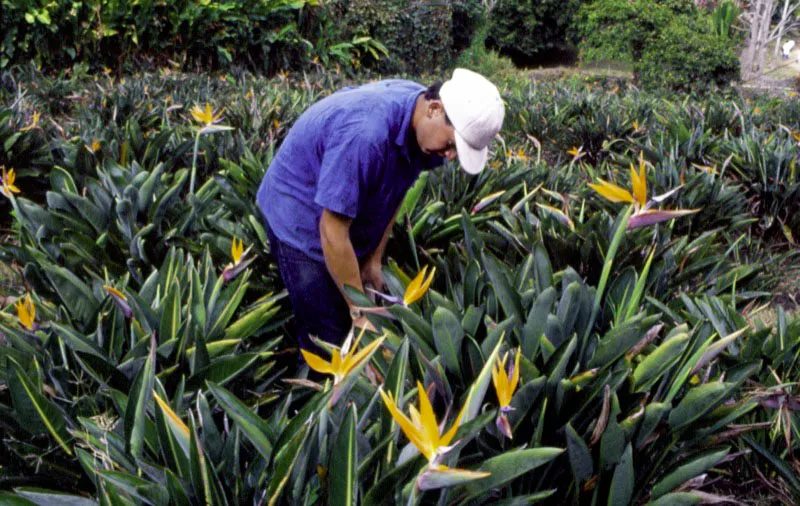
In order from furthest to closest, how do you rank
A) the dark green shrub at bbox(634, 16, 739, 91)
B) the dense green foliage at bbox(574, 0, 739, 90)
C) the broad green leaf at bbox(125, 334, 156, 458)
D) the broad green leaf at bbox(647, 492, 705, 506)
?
1. the dense green foliage at bbox(574, 0, 739, 90)
2. the dark green shrub at bbox(634, 16, 739, 91)
3. the broad green leaf at bbox(647, 492, 705, 506)
4. the broad green leaf at bbox(125, 334, 156, 458)

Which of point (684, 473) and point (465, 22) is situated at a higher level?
point (684, 473)

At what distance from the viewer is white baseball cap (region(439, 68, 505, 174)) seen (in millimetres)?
2037

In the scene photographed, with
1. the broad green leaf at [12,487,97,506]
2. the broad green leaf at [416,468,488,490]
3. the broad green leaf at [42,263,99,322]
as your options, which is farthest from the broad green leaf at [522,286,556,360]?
the broad green leaf at [42,263,99,322]

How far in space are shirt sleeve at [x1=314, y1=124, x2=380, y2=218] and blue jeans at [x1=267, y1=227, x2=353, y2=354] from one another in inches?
19.2

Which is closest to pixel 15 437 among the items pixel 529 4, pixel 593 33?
pixel 593 33

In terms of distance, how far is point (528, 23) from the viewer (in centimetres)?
1736

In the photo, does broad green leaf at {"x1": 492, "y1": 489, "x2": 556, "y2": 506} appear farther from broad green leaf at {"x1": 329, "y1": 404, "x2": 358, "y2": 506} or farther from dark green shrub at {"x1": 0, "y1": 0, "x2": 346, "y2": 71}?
dark green shrub at {"x1": 0, "y1": 0, "x2": 346, "y2": 71}

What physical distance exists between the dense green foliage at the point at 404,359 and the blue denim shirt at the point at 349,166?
9.9 inches

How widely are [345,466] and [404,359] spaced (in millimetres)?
377

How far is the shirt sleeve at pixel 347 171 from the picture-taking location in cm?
209

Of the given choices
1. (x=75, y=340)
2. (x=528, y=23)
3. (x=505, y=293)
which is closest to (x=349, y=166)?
(x=505, y=293)

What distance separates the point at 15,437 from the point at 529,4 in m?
17.3

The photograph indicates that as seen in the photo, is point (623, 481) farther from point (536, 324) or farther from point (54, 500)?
point (54, 500)

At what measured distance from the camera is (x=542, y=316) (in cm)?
180
